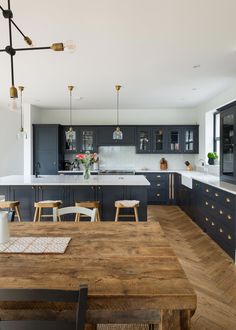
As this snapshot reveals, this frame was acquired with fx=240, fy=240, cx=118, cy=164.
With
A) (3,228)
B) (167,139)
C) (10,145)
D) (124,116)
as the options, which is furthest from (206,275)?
(10,145)

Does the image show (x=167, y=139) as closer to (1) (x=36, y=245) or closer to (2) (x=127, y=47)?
(2) (x=127, y=47)

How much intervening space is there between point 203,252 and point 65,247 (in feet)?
8.41

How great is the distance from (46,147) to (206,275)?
5.06 m

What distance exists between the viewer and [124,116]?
7.06 meters

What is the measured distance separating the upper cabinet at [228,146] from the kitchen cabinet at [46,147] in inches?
164

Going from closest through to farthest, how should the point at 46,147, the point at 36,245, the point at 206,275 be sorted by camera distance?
the point at 36,245 → the point at 206,275 → the point at 46,147

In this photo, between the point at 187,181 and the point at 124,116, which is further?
the point at 124,116

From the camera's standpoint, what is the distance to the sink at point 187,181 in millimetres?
4938

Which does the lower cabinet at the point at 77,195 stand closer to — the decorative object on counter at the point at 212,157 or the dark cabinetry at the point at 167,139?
the decorative object on counter at the point at 212,157

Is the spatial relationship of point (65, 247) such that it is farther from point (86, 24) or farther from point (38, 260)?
point (86, 24)

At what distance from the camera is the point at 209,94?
5285 millimetres

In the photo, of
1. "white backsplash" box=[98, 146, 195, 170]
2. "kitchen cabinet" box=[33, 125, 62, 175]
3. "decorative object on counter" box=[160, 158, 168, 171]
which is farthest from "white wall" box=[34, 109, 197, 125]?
"decorative object on counter" box=[160, 158, 168, 171]

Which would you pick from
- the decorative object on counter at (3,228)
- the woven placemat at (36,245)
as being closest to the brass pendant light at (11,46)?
the decorative object on counter at (3,228)

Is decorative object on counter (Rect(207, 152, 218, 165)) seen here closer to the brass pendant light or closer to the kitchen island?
the kitchen island
